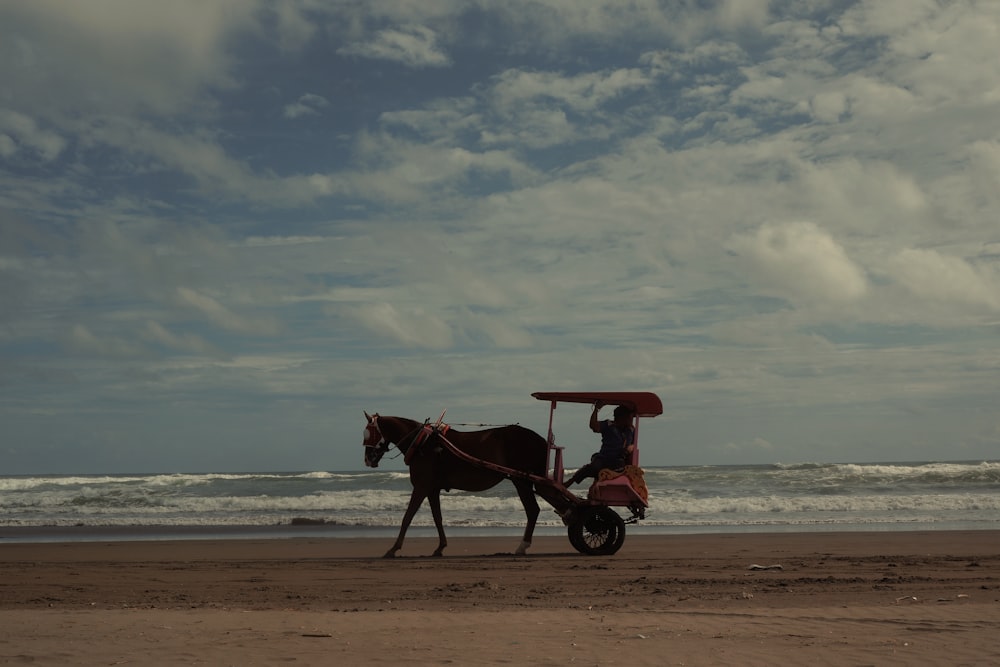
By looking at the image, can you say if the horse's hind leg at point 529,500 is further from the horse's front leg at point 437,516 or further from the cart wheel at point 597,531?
the horse's front leg at point 437,516

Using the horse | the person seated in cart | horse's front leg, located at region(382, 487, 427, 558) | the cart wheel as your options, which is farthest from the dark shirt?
horse's front leg, located at region(382, 487, 427, 558)

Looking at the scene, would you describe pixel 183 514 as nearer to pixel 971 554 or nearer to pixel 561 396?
pixel 561 396

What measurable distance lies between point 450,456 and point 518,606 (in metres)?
5.04

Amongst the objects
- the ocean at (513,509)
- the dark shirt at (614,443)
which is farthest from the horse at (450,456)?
the ocean at (513,509)

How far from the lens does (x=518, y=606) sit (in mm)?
8953

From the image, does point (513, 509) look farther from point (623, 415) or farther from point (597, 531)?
point (623, 415)

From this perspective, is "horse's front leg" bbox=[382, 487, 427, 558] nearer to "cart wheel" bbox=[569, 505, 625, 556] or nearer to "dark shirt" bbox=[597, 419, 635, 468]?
"cart wheel" bbox=[569, 505, 625, 556]

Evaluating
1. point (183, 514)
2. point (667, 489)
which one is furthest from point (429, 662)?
point (667, 489)

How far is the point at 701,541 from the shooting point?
619 inches

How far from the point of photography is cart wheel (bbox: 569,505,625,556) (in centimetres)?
1326

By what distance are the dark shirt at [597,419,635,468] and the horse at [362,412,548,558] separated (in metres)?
0.94

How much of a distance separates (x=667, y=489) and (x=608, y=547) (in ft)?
61.5

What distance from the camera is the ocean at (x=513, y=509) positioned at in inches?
790

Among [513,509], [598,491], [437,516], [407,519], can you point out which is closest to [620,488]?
[598,491]
